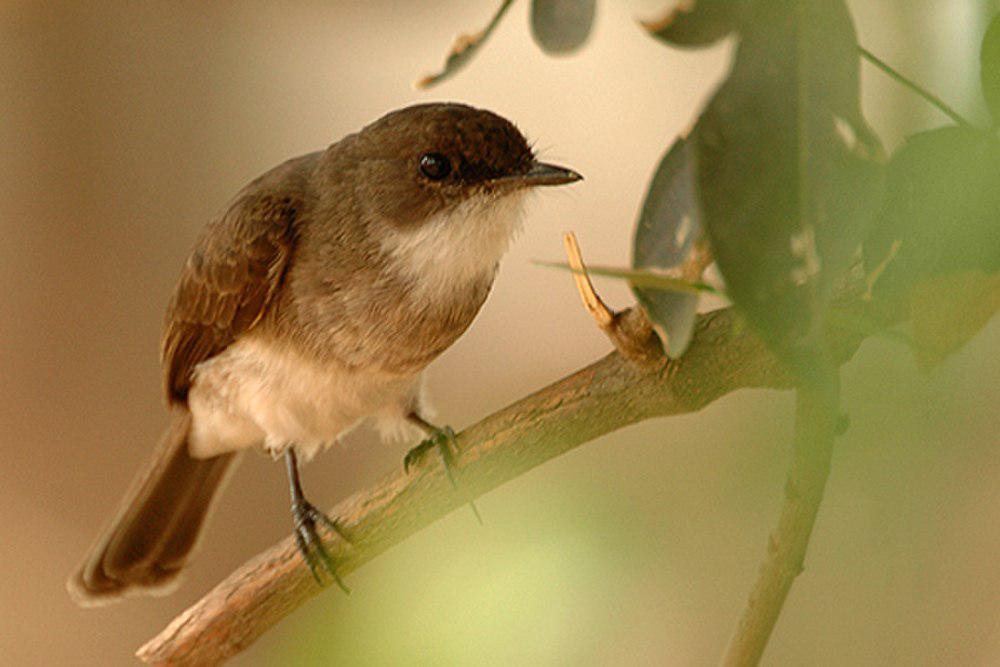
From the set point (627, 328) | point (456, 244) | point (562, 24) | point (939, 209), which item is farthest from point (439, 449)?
point (939, 209)

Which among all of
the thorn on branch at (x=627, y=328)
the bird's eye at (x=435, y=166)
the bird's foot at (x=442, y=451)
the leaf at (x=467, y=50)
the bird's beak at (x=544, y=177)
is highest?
the leaf at (x=467, y=50)

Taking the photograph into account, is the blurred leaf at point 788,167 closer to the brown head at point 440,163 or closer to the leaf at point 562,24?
the leaf at point 562,24

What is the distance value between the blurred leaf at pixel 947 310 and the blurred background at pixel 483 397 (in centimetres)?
11

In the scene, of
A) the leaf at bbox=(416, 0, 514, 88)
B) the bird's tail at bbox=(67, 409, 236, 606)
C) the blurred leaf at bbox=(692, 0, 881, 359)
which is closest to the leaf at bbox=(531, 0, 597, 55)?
the leaf at bbox=(416, 0, 514, 88)

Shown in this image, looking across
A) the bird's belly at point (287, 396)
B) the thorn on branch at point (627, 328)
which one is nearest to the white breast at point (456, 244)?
the bird's belly at point (287, 396)

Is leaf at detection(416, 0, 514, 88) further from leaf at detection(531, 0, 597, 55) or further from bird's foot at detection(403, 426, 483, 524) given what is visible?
bird's foot at detection(403, 426, 483, 524)

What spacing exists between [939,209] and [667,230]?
0.13 m

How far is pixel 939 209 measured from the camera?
47 cm

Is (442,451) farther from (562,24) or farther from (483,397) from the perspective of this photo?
(483,397)

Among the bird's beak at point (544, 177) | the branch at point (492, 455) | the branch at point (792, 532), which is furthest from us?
the bird's beak at point (544, 177)

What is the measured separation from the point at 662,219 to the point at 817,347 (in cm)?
14

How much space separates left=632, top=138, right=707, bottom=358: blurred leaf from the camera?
20.9 inches

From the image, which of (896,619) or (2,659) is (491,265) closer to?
(896,619)

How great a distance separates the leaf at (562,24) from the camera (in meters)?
0.57
